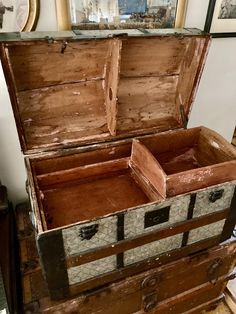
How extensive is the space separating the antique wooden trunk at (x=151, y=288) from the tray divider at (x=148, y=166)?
0.36 meters

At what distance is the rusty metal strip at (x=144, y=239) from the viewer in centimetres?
100

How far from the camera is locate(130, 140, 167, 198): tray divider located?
1111mm

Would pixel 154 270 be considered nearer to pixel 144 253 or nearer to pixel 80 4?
pixel 144 253

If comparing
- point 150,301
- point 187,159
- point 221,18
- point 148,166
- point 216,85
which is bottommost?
point 150,301

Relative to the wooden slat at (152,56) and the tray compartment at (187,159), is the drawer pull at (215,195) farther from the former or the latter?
the wooden slat at (152,56)

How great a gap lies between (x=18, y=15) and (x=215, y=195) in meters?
1.13

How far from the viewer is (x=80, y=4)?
123 centimetres

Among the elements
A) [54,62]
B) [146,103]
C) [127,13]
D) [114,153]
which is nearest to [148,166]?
[114,153]

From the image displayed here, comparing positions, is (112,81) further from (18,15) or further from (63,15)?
(18,15)

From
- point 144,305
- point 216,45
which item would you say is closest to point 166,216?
point 144,305

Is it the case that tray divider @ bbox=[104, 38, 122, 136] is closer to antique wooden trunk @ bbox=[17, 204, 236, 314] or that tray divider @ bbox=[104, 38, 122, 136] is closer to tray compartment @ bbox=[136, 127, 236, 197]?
tray compartment @ bbox=[136, 127, 236, 197]

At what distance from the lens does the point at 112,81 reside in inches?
48.2

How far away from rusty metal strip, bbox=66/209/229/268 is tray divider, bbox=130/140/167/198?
0.16m

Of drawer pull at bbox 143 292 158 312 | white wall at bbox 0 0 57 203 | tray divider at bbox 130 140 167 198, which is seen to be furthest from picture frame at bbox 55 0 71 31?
drawer pull at bbox 143 292 158 312
